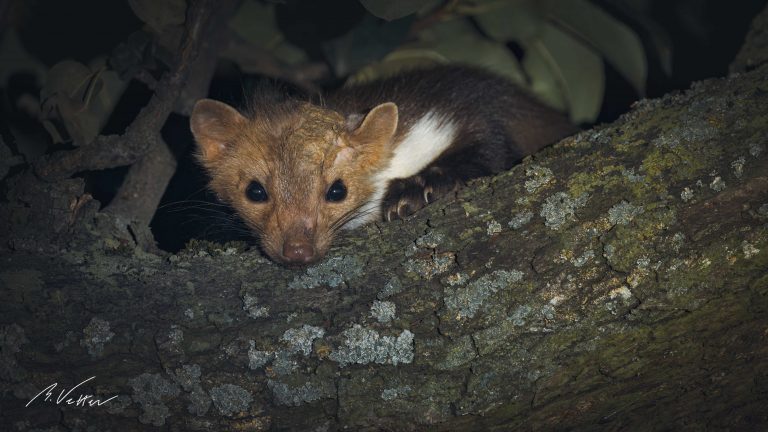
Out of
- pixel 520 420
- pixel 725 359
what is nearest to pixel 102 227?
pixel 520 420

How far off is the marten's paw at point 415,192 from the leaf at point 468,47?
1250 mm

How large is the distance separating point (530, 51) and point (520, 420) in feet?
10.6

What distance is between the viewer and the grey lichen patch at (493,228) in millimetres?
2648

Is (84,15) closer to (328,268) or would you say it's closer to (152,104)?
(152,104)

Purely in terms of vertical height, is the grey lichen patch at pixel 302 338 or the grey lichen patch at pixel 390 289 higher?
the grey lichen patch at pixel 390 289

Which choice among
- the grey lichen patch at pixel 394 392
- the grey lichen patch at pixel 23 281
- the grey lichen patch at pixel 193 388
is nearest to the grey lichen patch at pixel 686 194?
the grey lichen patch at pixel 394 392

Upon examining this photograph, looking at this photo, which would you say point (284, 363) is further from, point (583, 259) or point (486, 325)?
point (583, 259)

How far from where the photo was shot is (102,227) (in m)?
2.99

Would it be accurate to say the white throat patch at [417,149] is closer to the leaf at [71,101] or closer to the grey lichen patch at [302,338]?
the leaf at [71,101]

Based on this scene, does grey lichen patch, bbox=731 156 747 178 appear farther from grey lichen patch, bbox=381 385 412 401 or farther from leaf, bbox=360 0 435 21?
leaf, bbox=360 0 435 21

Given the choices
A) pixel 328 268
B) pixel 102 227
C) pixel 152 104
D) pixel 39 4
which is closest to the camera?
pixel 328 268

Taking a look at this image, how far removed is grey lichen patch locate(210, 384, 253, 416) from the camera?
2395 mm

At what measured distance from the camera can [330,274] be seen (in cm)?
270

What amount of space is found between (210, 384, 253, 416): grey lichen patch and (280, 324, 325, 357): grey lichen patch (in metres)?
0.22
